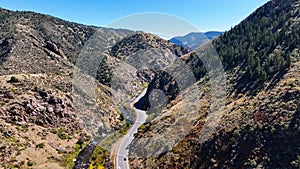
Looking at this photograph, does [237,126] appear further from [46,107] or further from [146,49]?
[146,49]

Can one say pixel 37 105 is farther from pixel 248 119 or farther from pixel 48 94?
pixel 248 119

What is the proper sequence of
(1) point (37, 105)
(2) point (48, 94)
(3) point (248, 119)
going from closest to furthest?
1. (3) point (248, 119)
2. (1) point (37, 105)
3. (2) point (48, 94)

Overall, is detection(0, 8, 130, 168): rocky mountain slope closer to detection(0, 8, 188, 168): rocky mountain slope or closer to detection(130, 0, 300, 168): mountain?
detection(0, 8, 188, 168): rocky mountain slope

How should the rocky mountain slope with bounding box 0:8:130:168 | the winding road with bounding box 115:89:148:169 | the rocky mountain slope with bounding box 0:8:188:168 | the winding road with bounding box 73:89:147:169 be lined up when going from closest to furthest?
the winding road with bounding box 115:89:148:169, the rocky mountain slope with bounding box 0:8:130:168, the winding road with bounding box 73:89:147:169, the rocky mountain slope with bounding box 0:8:188:168

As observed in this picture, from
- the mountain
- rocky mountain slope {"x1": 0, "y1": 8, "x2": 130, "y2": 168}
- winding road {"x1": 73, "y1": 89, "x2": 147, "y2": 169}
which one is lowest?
the mountain

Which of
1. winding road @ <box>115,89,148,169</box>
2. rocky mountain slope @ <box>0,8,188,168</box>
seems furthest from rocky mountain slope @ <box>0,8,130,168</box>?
winding road @ <box>115,89,148,169</box>

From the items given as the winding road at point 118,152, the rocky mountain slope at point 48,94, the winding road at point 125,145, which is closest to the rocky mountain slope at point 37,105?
the rocky mountain slope at point 48,94

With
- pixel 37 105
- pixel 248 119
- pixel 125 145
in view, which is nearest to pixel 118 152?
pixel 125 145

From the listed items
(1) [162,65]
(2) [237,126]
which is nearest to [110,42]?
(1) [162,65]
